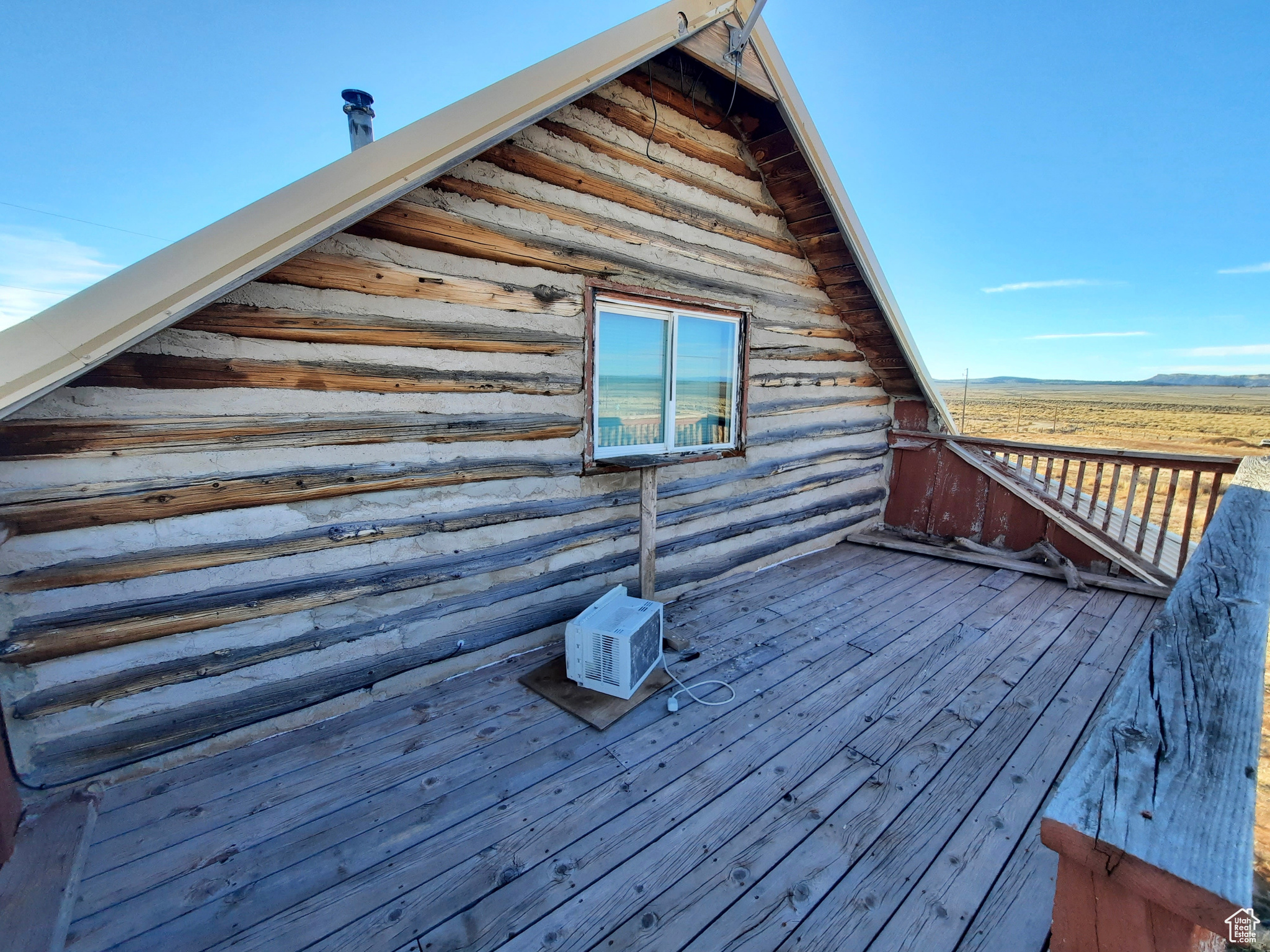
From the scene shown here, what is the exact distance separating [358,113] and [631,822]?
4221 mm

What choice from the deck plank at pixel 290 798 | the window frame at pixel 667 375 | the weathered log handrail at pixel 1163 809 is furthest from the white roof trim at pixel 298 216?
the weathered log handrail at pixel 1163 809

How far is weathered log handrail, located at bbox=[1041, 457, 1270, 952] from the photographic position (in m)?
0.59

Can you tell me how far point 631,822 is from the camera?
200cm

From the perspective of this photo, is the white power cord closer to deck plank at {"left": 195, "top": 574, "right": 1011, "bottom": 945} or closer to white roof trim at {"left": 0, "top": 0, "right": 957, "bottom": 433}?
deck plank at {"left": 195, "top": 574, "right": 1011, "bottom": 945}

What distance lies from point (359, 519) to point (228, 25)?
4693 mm

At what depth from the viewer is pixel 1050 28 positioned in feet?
22.9

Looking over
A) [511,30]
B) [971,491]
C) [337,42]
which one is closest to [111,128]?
[337,42]

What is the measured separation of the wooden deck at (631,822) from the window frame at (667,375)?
53.5 inches

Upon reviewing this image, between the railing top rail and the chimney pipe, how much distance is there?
5.68 m

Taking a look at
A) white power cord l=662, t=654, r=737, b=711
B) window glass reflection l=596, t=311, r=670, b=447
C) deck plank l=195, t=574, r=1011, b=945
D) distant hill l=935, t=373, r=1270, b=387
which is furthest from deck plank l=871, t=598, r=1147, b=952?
distant hill l=935, t=373, r=1270, b=387

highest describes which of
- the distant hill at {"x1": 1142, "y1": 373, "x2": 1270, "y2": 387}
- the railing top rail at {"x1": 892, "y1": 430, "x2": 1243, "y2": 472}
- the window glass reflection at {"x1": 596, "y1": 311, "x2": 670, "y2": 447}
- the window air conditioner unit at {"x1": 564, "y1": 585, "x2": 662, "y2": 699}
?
the distant hill at {"x1": 1142, "y1": 373, "x2": 1270, "y2": 387}

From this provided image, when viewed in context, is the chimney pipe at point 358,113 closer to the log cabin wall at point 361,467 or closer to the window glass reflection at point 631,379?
the log cabin wall at point 361,467

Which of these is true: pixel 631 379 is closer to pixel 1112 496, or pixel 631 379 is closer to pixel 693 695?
pixel 693 695

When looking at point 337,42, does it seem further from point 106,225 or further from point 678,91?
point 106,225
